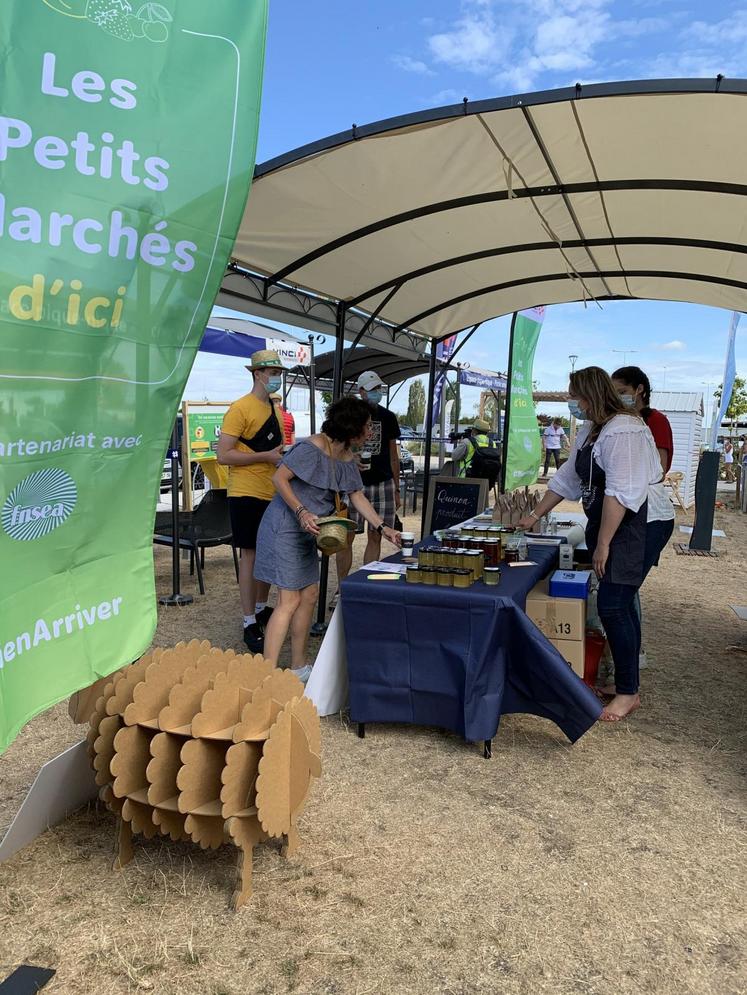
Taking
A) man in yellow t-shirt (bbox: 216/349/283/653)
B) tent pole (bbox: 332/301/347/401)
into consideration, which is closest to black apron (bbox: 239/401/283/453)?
man in yellow t-shirt (bbox: 216/349/283/653)

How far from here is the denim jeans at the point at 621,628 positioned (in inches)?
136

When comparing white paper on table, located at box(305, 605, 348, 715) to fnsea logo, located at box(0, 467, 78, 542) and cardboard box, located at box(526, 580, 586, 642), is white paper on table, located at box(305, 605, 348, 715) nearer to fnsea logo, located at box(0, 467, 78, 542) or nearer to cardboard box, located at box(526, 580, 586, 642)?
cardboard box, located at box(526, 580, 586, 642)

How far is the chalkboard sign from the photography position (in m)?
6.09

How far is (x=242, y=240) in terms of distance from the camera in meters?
4.44

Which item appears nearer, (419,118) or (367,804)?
(367,804)

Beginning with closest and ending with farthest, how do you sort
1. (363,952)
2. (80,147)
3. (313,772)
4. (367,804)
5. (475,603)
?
(80,147) → (363,952) → (313,772) → (367,804) → (475,603)

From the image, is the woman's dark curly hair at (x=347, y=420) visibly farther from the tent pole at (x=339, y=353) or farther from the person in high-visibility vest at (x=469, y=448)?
the person in high-visibility vest at (x=469, y=448)

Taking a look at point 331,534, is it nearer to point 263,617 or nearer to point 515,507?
point 263,617

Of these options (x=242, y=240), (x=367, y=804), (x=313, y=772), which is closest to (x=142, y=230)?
(x=313, y=772)

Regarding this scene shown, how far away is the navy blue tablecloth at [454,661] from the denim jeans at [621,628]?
42 centimetres

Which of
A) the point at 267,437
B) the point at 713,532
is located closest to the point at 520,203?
the point at 267,437

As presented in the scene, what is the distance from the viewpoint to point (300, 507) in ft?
11.7

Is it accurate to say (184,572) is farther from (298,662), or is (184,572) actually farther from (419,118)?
(419,118)

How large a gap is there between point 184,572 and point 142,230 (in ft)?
18.6
